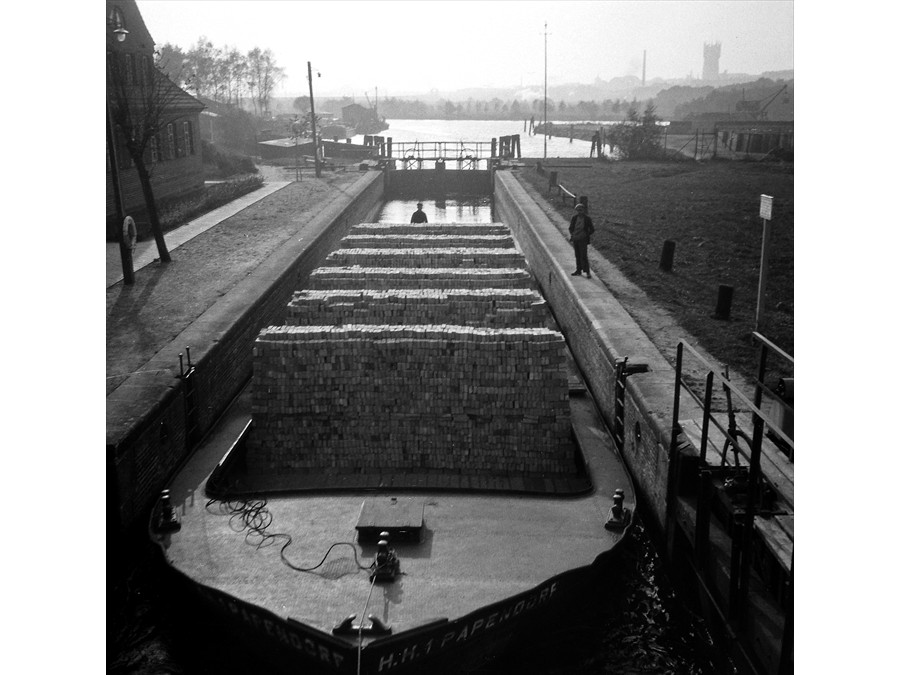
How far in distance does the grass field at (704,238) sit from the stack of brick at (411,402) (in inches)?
143

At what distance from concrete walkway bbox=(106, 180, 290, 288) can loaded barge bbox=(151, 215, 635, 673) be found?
6705 mm

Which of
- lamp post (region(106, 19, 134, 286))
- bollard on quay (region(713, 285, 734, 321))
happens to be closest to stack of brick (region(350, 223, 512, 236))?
lamp post (region(106, 19, 134, 286))

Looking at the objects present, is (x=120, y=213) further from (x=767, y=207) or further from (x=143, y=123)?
(x=767, y=207)

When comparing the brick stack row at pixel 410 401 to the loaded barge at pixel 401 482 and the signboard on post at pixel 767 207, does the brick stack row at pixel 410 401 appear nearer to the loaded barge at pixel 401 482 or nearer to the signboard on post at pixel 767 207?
the loaded barge at pixel 401 482

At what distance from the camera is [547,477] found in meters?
11.4

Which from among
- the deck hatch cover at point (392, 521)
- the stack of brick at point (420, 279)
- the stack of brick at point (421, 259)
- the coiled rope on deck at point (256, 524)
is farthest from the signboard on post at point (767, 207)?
the coiled rope on deck at point (256, 524)

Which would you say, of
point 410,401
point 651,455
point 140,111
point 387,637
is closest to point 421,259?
point 410,401

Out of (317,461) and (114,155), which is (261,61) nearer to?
(114,155)

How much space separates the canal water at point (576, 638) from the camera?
855 cm

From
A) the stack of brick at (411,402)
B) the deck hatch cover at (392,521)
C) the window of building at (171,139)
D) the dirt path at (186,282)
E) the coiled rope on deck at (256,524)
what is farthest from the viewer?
the window of building at (171,139)

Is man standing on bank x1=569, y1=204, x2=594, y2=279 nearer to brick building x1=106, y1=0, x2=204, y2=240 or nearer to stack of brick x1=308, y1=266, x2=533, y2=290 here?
stack of brick x1=308, y1=266, x2=533, y2=290

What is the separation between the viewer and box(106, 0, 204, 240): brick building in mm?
23797

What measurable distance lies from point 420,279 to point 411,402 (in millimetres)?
4036

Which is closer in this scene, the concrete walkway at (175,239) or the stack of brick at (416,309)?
the stack of brick at (416,309)
